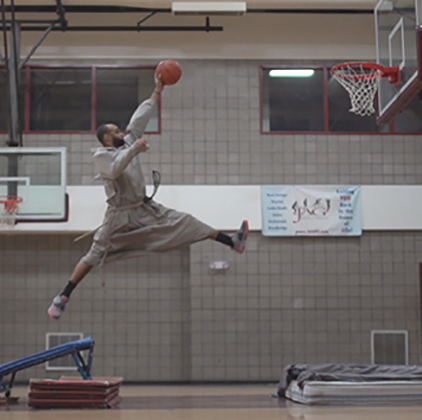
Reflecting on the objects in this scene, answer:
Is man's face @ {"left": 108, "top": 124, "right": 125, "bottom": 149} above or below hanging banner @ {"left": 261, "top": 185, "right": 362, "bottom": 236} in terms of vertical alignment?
above

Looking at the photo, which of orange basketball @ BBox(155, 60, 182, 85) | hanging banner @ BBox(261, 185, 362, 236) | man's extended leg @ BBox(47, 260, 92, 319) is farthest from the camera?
hanging banner @ BBox(261, 185, 362, 236)

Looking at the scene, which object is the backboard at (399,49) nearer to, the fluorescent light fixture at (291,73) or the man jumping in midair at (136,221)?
the man jumping in midair at (136,221)

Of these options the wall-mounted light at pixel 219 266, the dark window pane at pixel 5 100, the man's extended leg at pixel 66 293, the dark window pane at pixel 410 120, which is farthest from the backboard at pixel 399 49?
the dark window pane at pixel 5 100

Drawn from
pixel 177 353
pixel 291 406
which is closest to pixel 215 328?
pixel 177 353

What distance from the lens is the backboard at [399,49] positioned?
9.95 meters

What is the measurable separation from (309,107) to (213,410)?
7282mm

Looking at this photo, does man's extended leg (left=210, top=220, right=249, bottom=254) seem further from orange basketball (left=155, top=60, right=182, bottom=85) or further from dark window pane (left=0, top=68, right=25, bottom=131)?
dark window pane (left=0, top=68, right=25, bottom=131)

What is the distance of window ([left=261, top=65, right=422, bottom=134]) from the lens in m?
15.0

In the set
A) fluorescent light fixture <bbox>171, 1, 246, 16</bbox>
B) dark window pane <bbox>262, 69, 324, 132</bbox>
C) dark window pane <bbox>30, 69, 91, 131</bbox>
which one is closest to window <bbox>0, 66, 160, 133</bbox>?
dark window pane <bbox>30, 69, 91, 131</bbox>

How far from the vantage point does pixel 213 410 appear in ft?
31.7

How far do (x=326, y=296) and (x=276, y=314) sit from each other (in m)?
1.02

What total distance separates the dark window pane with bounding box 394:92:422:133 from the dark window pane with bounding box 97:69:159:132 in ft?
15.7

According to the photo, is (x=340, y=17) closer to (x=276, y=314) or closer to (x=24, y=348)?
(x=276, y=314)

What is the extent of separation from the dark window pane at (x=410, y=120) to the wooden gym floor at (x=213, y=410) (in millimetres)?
6009
